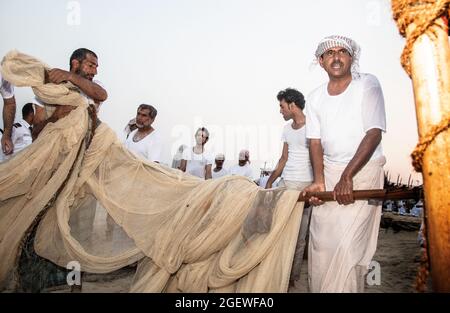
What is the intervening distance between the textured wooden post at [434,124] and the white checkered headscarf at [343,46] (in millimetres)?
1546

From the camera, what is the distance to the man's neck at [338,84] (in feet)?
10.9

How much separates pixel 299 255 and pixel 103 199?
2699 millimetres

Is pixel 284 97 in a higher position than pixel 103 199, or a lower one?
higher

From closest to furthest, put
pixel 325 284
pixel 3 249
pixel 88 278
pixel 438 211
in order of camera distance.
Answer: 1. pixel 438 211
2. pixel 325 284
3. pixel 3 249
4. pixel 88 278

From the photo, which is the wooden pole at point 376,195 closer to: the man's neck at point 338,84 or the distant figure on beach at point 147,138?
the man's neck at point 338,84

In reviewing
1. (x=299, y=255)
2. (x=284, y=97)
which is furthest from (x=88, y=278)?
(x=284, y=97)

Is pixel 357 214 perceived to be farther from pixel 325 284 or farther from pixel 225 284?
pixel 225 284

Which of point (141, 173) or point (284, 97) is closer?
point (141, 173)

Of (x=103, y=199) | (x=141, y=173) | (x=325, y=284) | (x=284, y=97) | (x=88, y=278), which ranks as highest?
(x=284, y=97)

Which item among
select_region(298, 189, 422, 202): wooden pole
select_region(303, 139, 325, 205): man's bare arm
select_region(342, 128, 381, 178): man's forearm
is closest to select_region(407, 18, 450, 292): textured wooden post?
select_region(298, 189, 422, 202): wooden pole

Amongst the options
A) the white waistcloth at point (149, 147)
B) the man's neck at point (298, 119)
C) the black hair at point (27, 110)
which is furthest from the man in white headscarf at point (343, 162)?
the black hair at point (27, 110)

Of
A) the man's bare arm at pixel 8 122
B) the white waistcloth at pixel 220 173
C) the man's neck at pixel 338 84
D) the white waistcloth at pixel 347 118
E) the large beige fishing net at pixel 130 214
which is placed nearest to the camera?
the large beige fishing net at pixel 130 214

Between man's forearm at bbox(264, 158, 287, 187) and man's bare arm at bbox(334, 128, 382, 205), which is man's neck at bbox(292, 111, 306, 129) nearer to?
man's forearm at bbox(264, 158, 287, 187)

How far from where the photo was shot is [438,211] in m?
1.62
